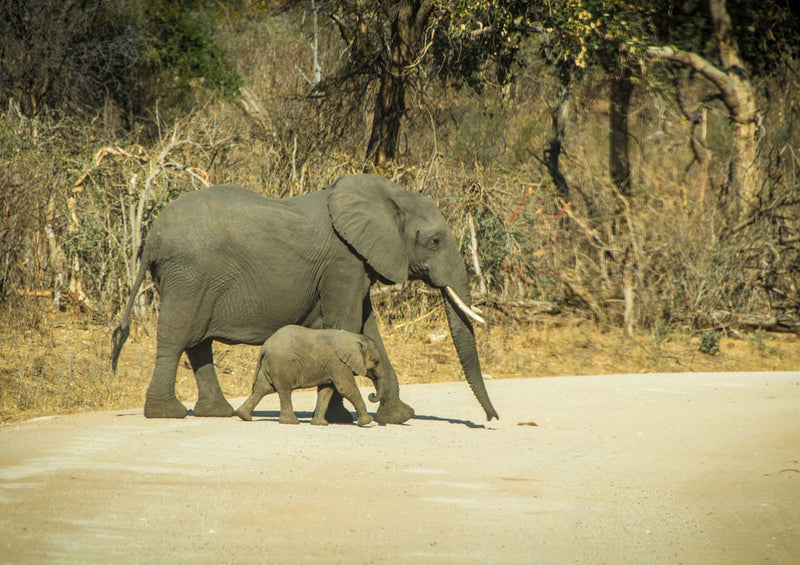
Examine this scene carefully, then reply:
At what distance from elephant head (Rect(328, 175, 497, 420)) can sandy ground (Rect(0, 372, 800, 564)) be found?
825 millimetres

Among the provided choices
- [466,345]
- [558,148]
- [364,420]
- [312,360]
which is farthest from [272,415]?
[558,148]

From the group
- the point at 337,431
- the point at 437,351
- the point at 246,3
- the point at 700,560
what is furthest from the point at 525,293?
the point at 246,3

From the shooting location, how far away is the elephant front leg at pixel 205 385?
9.01 meters

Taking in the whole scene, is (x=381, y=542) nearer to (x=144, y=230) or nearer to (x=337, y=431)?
(x=337, y=431)

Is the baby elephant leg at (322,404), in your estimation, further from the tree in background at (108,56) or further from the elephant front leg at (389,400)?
the tree in background at (108,56)

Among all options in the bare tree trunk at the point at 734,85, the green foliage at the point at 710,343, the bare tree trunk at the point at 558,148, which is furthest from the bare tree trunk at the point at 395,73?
the green foliage at the point at 710,343

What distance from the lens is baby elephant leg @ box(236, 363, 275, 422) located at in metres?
8.39

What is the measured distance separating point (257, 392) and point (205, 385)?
74 cm

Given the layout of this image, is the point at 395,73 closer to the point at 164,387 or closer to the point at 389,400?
the point at 389,400

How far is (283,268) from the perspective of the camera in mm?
8719

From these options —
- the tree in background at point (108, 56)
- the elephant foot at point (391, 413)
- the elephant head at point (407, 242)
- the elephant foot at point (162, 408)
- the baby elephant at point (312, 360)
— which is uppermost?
the tree in background at point (108, 56)

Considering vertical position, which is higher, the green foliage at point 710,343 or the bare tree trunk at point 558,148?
the bare tree trunk at point 558,148

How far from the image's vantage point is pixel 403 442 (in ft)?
25.8

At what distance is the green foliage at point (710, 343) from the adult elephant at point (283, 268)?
24.5 ft
